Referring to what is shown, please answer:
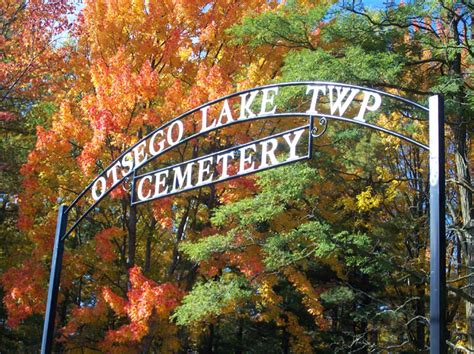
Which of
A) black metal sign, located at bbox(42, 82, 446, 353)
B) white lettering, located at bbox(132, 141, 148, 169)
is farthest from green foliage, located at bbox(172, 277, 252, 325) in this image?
white lettering, located at bbox(132, 141, 148, 169)

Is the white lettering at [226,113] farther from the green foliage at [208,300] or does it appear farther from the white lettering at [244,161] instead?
the green foliage at [208,300]

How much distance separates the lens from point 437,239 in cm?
409

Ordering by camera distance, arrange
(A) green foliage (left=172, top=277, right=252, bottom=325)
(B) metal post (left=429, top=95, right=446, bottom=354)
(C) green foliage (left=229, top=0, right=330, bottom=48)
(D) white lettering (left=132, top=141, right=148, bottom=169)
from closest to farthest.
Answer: (B) metal post (left=429, top=95, right=446, bottom=354)
(D) white lettering (left=132, top=141, right=148, bottom=169)
(A) green foliage (left=172, top=277, right=252, bottom=325)
(C) green foliage (left=229, top=0, right=330, bottom=48)

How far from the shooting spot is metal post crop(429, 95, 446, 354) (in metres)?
4.00

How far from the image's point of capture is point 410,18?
11367 millimetres

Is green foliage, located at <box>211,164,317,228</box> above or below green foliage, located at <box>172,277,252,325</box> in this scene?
above

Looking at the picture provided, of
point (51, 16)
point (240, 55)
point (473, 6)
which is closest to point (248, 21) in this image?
point (240, 55)

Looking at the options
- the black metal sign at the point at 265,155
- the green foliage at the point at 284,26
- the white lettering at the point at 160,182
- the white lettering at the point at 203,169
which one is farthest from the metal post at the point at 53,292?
the green foliage at the point at 284,26

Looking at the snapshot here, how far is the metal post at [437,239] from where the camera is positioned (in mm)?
3996

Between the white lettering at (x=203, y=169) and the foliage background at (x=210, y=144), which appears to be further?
the foliage background at (x=210, y=144)

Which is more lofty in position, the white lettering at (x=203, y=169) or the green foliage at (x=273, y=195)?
the green foliage at (x=273, y=195)

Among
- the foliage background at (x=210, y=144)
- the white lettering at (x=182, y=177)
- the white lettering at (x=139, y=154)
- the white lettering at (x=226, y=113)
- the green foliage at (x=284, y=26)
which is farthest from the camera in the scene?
the green foliage at (x=284, y=26)

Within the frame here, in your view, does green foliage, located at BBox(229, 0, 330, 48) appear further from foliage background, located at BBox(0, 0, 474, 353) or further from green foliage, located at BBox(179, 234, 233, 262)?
green foliage, located at BBox(179, 234, 233, 262)

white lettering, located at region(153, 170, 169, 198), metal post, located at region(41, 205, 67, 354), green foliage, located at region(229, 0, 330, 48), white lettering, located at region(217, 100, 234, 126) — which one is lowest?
metal post, located at region(41, 205, 67, 354)
